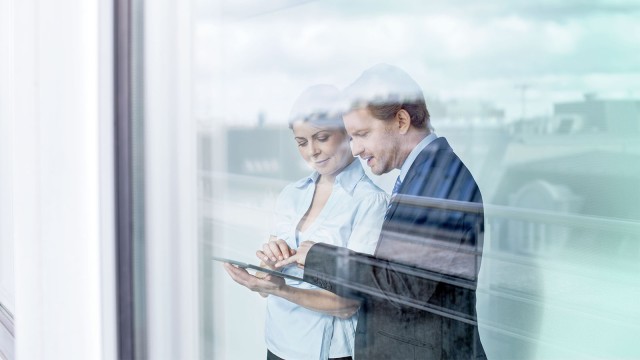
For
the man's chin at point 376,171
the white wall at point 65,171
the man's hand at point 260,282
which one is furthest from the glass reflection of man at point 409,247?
the white wall at point 65,171

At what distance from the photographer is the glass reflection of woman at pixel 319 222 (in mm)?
1143

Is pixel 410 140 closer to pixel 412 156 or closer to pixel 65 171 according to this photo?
pixel 412 156

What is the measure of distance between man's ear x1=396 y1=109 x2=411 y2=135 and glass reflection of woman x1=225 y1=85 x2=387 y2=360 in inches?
5.0

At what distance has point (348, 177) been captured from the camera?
3.93 ft

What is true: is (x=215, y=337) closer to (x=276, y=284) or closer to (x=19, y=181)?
(x=276, y=284)

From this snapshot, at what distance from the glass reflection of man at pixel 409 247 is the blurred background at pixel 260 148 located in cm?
3

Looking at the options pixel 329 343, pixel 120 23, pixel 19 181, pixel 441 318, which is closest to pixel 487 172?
pixel 441 318

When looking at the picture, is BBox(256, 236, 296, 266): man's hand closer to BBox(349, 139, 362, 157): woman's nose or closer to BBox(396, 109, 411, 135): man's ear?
BBox(349, 139, 362, 157): woman's nose

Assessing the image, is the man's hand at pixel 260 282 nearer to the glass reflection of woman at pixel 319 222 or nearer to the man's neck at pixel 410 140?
the glass reflection of woman at pixel 319 222

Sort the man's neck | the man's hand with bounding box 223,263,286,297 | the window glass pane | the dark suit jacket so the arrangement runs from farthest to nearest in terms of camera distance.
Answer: the man's hand with bounding box 223,263,286,297
the man's neck
the dark suit jacket
the window glass pane

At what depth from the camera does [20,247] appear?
1075 mm

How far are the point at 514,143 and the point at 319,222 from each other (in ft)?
1.58

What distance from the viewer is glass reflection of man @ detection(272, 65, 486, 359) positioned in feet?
3.03

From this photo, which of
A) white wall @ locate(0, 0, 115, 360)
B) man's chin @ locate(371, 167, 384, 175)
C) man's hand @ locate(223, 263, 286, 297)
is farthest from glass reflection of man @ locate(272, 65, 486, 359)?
white wall @ locate(0, 0, 115, 360)
